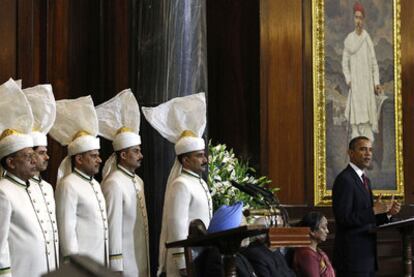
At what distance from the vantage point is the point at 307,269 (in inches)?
252

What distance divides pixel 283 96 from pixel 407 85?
1.59 meters

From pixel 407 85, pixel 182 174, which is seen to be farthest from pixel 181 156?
pixel 407 85

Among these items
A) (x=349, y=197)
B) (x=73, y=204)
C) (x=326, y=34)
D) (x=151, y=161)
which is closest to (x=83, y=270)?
(x=73, y=204)

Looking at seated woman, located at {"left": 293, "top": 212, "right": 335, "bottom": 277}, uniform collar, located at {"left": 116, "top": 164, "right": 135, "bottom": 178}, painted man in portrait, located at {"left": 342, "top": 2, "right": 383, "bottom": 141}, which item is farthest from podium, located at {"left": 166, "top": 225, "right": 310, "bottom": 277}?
painted man in portrait, located at {"left": 342, "top": 2, "right": 383, "bottom": 141}

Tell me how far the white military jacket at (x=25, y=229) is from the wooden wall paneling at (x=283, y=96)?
4.18 metres

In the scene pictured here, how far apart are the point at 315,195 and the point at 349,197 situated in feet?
8.07

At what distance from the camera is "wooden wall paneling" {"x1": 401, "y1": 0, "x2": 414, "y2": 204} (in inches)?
398

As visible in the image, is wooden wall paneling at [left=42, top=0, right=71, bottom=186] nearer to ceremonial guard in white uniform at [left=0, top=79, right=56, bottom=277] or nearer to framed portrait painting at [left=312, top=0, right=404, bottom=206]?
ceremonial guard in white uniform at [left=0, top=79, right=56, bottom=277]

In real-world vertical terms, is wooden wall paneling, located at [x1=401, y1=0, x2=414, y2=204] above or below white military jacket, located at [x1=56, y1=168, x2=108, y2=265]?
above

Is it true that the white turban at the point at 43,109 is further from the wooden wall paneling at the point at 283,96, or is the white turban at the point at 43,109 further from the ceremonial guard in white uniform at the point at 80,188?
the wooden wall paneling at the point at 283,96

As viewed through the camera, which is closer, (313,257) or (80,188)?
(80,188)

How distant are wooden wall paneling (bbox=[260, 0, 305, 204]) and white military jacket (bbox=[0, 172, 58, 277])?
13.7 ft

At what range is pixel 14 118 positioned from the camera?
538cm

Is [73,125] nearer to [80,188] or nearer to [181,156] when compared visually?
[80,188]
